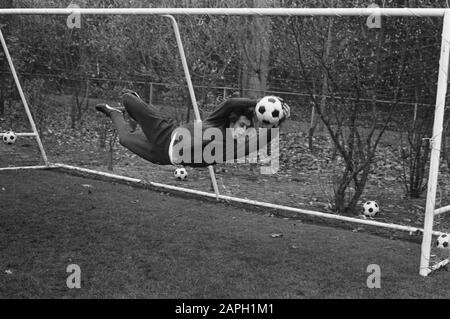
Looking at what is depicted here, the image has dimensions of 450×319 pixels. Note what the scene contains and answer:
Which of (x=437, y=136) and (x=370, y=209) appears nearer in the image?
(x=437, y=136)

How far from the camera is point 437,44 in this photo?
629 centimetres

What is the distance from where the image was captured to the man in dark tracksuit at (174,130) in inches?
172

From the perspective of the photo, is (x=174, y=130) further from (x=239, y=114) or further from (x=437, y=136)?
(x=437, y=136)

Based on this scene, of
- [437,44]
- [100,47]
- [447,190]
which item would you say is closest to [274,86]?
[437,44]

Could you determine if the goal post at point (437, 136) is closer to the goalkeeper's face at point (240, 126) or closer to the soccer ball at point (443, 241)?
the soccer ball at point (443, 241)

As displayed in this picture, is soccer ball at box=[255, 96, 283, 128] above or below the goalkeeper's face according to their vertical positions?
above

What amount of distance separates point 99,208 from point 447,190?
184 inches

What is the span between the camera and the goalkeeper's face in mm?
4461

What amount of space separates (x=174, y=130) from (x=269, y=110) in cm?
98

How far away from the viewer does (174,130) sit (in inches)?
182

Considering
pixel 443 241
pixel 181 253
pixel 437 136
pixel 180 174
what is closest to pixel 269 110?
pixel 437 136

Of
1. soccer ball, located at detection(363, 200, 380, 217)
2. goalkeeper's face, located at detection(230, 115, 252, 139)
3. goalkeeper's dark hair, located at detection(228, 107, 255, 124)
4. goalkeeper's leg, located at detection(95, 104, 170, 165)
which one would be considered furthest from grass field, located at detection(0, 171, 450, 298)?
goalkeeper's dark hair, located at detection(228, 107, 255, 124)

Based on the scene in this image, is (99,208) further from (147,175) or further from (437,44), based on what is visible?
(437,44)

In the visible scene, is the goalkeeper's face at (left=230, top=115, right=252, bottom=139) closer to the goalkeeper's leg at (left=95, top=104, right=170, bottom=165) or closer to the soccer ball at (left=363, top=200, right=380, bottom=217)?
the goalkeeper's leg at (left=95, top=104, right=170, bottom=165)
